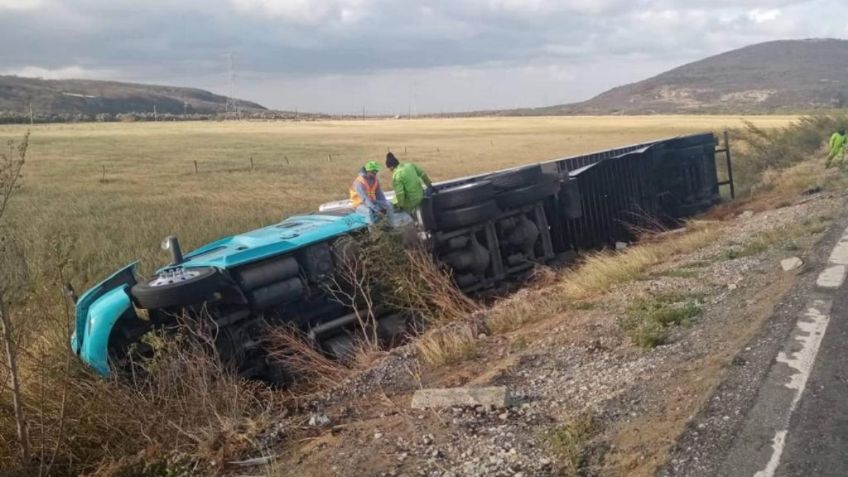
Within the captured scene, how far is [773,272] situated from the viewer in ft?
25.0

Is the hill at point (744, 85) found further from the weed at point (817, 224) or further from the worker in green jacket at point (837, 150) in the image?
Answer: the weed at point (817, 224)

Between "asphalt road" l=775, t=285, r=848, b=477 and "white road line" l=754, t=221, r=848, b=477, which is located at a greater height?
"white road line" l=754, t=221, r=848, b=477

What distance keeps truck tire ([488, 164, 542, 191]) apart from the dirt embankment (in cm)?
315

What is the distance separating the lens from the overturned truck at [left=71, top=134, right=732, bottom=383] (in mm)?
6797

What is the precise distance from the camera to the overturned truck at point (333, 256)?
22.3 feet

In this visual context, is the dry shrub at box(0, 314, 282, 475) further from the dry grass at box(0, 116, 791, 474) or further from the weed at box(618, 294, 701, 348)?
the weed at box(618, 294, 701, 348)

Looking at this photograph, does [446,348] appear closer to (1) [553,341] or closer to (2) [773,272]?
(1) [553,341]

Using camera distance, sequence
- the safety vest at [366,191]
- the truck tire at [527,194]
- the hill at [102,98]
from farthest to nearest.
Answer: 1. the hill at [102,98]
2. the truck tire at [527,194]
3. the safety vest at [366,191]

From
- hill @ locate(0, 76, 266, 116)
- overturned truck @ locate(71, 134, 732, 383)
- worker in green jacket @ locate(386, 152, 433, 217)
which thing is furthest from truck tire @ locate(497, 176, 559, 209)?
hill @ locate(0, 76, 266, 116)

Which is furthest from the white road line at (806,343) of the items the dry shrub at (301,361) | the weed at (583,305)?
the dry shrub at (301,361)

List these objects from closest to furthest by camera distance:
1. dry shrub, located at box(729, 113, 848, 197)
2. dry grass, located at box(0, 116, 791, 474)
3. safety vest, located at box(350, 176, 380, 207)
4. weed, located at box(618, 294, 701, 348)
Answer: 1. dry grass, located at box(0, 116, 791, 474)
2. weed, located at box(618, 294, 701, 348)
3. safety vest, located at box(350, 176, 380, 207)
4. dry shrub, located at box(729, 113, 848, 197)

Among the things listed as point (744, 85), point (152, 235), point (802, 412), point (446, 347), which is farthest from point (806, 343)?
point (744, 85)

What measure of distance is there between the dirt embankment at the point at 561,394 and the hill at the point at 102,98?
102255mm

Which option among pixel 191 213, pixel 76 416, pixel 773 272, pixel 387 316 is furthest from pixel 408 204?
pixel 191 213
